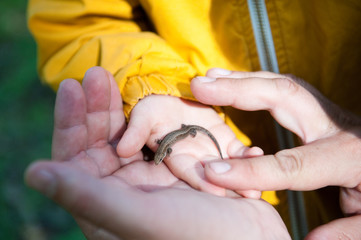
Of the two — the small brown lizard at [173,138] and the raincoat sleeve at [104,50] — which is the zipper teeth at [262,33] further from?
the small brown lizard at [173,138]

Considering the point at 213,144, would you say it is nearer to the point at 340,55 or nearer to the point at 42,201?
the point at 340,55

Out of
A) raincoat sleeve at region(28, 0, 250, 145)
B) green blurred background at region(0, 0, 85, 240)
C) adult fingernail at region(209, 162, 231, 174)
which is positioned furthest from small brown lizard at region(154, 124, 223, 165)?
green blurred background at region(0, 0, 85, 240)

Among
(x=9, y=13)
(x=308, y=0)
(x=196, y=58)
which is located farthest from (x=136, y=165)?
(x=9, y=13)

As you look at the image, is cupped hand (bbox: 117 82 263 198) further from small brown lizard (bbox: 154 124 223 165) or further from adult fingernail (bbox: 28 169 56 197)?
adult fingernail (bbox: 28 169 56 197)

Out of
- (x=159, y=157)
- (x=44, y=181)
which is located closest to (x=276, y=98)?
(x=159, y=157)

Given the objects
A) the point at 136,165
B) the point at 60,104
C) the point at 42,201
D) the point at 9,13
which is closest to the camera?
the point at 60,104

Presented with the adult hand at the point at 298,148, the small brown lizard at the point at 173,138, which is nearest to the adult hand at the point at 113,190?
the small brown lizard at the point at 173,138

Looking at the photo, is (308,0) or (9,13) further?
(9,13)
